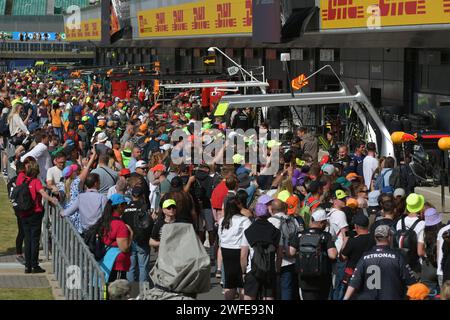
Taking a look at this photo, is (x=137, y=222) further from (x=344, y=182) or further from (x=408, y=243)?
(x=344, y=182)

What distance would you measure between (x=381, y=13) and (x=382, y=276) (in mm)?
17842

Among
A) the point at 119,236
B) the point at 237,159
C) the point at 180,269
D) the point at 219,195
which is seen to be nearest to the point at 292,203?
the point at 219,195

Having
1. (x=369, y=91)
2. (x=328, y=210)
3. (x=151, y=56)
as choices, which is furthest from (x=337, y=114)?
(x=151, y=56)

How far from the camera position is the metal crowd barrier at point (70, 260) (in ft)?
35.4

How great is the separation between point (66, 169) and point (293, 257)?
518 centimetres

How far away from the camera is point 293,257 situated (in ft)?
38.0

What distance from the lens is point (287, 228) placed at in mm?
11805

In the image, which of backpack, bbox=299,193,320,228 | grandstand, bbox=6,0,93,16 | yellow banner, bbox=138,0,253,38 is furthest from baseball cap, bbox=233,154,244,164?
grandstand, bbox=6,0,93,16

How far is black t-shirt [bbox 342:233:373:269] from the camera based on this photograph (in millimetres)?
10961

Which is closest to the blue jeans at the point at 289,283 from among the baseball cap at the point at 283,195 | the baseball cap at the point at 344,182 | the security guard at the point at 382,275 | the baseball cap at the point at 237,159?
the baseball cap at the point at 283,195

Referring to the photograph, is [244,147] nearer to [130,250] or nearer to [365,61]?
[130,250]

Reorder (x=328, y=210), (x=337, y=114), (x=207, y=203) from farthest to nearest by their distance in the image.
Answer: (x=337, y=114)
(x=207, y=203)
(x=328, y=210)

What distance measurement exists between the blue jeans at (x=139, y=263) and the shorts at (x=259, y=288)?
5.51ft

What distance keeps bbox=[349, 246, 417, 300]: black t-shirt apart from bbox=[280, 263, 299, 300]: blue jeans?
6.13 feet
